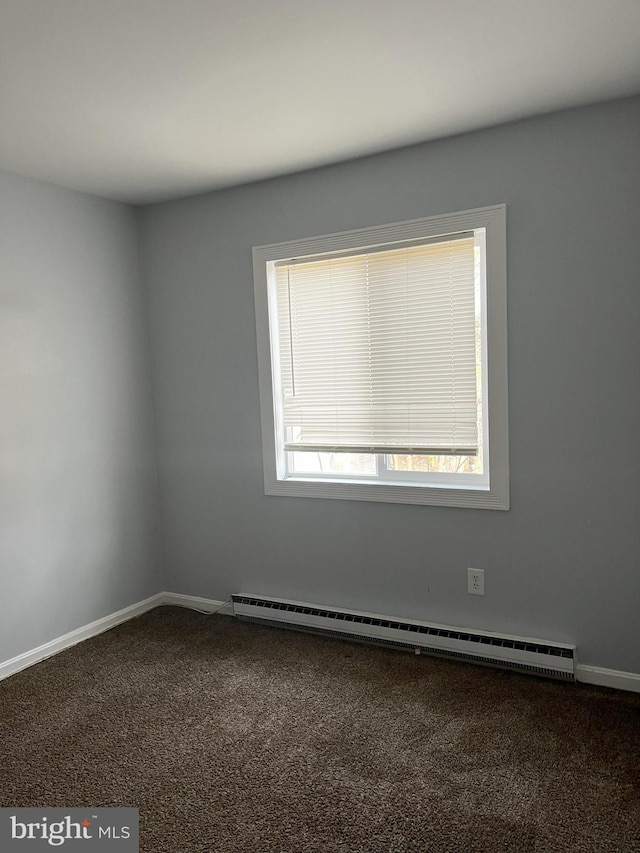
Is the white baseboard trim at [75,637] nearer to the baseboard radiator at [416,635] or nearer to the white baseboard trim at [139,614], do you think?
the white baseboard trim at [139,614]

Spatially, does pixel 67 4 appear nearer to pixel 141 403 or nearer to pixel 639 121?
pixel 639 121

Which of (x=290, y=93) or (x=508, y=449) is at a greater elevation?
(x=290, y=93)

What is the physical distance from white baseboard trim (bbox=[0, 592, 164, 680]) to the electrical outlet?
2064mm

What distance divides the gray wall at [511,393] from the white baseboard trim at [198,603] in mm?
92

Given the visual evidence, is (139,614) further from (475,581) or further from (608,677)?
(608,677)

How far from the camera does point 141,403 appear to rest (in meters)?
4.06

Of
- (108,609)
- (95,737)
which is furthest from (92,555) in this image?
(95,737)

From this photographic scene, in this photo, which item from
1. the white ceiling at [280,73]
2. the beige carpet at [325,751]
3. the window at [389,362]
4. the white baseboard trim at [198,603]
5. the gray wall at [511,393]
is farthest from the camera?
the white baseboard trim at [198,603]

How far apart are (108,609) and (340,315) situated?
220cm

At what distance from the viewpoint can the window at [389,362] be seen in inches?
120

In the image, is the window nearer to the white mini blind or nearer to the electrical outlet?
the white mini blind

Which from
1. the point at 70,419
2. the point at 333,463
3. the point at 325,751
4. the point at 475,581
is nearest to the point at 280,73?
the point at 333,463

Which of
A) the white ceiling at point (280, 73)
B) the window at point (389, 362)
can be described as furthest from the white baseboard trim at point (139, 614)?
the white ceiling at point (280, 73)

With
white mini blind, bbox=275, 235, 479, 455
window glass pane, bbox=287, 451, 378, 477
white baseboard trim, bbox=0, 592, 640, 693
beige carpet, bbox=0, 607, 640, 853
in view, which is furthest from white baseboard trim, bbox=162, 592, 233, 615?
white mini blind, bbox=275, 235, 479, 455
